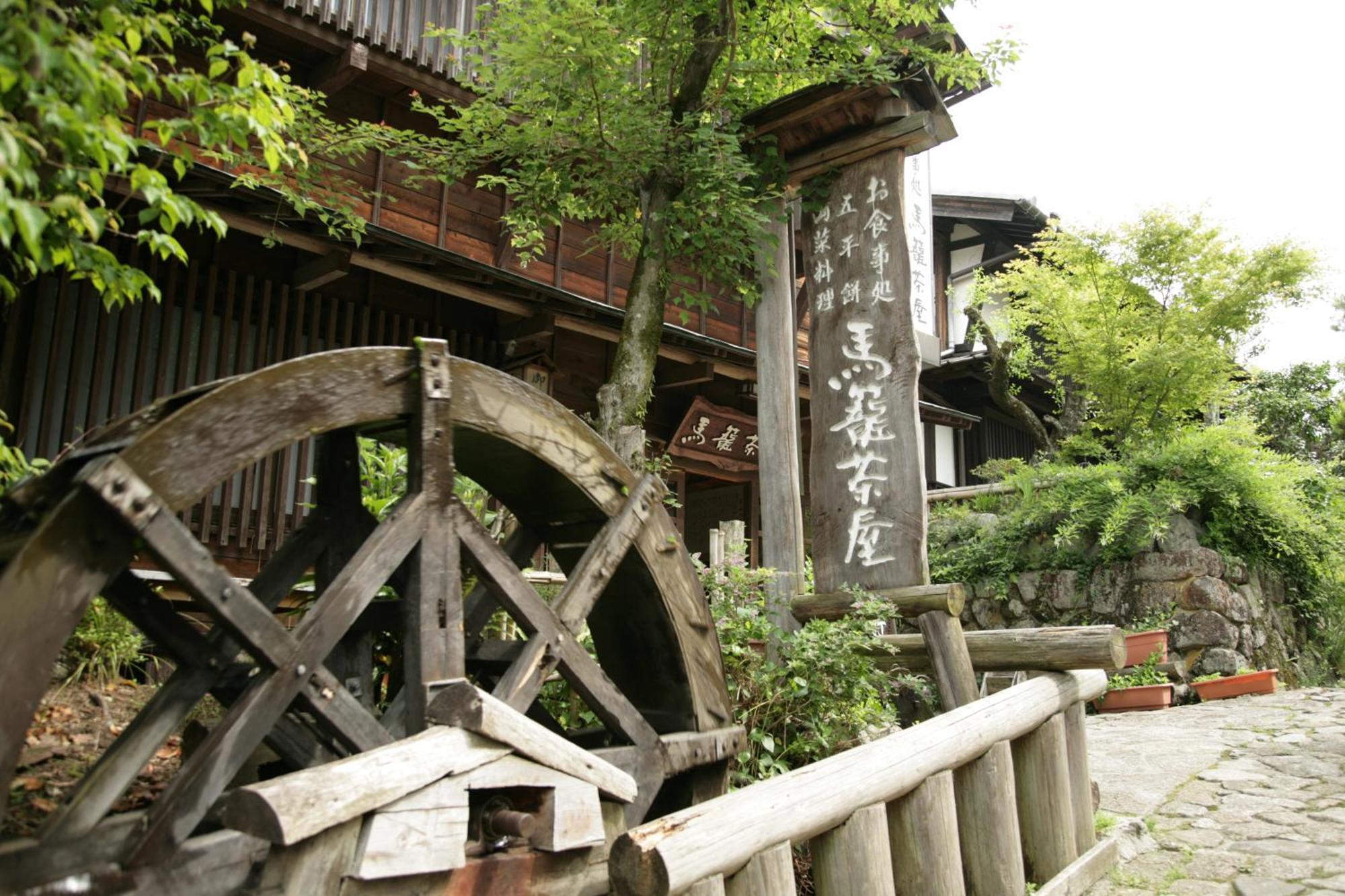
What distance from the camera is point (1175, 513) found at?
11445 mm

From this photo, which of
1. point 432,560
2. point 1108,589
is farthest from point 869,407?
point 1108,589

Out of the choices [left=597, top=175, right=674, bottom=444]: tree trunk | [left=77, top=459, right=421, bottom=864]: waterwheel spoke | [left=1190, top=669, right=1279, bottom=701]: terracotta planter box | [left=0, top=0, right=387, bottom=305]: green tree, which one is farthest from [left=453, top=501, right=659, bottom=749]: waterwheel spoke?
[left=1190, top=669, right=1279, bottom=701]: terracotta planter box

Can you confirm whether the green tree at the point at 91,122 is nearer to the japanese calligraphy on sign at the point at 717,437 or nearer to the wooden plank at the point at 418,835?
the wooden plank at the point at 418,835

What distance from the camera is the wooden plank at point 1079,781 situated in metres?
5.16

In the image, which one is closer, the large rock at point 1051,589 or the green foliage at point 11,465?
the green foliage at point 11,465

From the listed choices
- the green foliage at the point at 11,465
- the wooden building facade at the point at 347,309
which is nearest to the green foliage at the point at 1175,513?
the wooden building facade at the point at 347,309

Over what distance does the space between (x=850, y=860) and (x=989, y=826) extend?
1229mm

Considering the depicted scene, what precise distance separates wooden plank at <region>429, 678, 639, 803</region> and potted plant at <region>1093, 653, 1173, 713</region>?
27.9 ft

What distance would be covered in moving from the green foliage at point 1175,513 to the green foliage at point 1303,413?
315 inches

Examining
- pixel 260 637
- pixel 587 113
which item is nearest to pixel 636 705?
pixel 260 637

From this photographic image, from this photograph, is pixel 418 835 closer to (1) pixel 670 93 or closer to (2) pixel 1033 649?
(2) pixel 1033 649

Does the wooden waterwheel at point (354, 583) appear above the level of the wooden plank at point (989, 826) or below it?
above

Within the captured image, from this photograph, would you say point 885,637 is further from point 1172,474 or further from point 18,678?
point 1172,474

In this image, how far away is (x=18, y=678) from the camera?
2.38 metres
